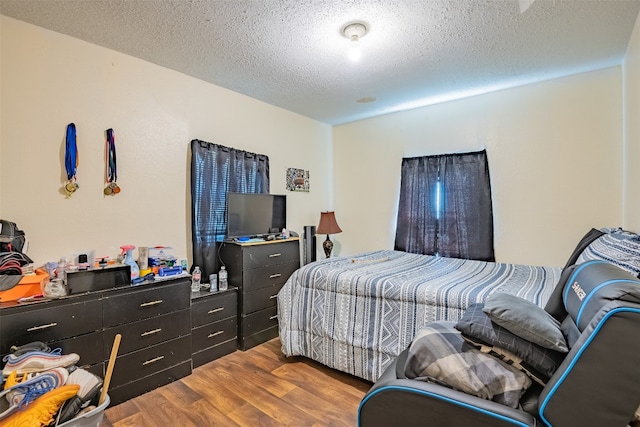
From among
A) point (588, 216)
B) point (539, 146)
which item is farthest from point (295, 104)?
point (588, 216)

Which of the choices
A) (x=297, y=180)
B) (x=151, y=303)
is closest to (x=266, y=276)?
(x=151, y=303)

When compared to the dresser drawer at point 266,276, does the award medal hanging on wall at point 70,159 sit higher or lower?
higher

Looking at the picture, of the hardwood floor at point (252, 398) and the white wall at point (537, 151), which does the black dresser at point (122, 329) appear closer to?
the hardwood floor at point (252, 398)

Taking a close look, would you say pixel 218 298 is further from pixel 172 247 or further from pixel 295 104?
pixel 295 104

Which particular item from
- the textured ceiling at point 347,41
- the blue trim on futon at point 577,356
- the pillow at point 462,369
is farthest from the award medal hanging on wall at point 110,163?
the blue trim on futon at point 577,356

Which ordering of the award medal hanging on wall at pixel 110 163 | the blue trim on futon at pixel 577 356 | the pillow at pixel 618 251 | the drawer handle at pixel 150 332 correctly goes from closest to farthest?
the blue trim on futon at pixel 577 356 → the pillow at pixel 618 251 → the drawer handle at pixel 150 332 → the award medal hanging on wall at pixel 110 163

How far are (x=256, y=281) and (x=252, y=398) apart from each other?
1.13 meters

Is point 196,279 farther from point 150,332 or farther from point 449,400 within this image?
point 449,400

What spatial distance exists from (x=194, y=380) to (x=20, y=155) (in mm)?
2004

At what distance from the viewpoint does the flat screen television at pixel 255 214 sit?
3131 mm

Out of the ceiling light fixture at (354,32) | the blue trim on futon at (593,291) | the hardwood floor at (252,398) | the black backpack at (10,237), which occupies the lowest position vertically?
the hardwood floor at (252,398)

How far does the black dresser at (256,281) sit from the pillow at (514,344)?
2159mm

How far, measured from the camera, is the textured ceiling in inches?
77.2

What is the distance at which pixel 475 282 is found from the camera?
2.29m
